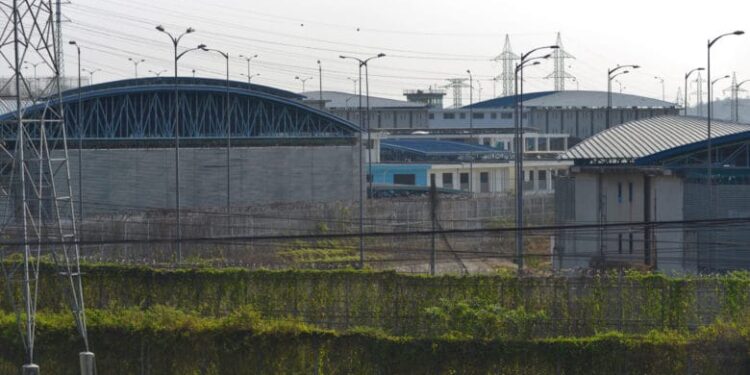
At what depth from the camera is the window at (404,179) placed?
281 ft

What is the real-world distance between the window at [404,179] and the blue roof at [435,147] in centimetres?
423

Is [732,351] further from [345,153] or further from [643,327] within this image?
[345,153]

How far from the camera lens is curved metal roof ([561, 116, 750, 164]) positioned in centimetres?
4675

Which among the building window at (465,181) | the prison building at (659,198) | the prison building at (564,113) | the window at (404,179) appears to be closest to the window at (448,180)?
the building window at (465,181)

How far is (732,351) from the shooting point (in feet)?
79.6

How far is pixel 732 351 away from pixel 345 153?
164ft

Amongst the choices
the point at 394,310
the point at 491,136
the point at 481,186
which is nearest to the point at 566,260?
the point at 394,310

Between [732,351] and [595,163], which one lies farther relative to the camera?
[595,163]

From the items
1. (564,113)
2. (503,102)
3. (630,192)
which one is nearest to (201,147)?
(630,192)

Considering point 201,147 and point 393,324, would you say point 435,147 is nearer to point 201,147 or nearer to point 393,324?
point 201,147

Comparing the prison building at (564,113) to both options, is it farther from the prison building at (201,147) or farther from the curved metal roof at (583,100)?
the prison building at (201,147)

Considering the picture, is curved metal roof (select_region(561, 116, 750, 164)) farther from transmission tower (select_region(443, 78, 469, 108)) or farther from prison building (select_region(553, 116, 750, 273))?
transmission tower (select_region(443, 78, 469, 108))

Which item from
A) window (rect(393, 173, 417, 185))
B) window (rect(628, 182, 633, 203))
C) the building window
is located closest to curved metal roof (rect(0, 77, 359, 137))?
window (rect(393, 173, 417, 185))

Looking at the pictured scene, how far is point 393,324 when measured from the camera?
3322 centimetres
